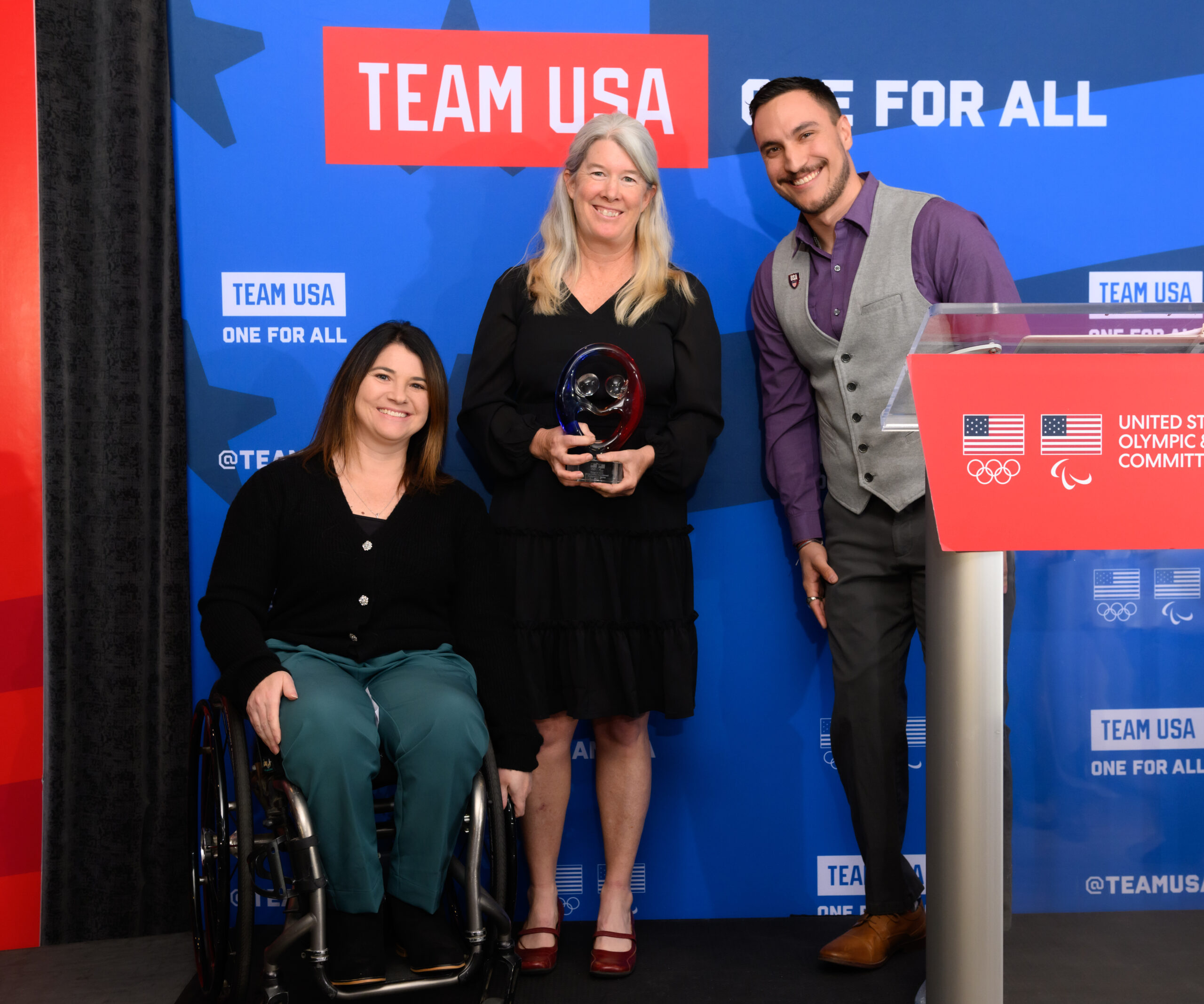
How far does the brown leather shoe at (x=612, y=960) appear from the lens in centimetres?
211

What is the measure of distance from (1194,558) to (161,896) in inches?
91.3

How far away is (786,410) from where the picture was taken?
2.34 m

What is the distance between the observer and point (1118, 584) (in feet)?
3.56

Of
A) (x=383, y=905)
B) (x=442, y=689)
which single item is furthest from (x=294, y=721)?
(x=383, y=905)

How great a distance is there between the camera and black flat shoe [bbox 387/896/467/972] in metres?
1.72

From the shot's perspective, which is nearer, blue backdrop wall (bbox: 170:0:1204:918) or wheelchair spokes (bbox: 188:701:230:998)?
wheelchair spokes (bbox: 188:701:230:998)

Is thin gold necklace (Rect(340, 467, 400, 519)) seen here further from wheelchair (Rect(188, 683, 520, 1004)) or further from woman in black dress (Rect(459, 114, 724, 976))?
wheelchair (Rect(188, 683, 520, 1004))

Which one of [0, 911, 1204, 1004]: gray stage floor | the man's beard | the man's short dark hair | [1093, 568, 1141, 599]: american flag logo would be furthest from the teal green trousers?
the man's short dark hair

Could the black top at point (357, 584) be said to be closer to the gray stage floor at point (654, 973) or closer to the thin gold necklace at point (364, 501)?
the thin gold necklace at point (364, 501)

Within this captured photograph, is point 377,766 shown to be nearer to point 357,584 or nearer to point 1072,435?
point 357,584

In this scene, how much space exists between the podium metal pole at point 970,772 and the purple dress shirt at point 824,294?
1.11m

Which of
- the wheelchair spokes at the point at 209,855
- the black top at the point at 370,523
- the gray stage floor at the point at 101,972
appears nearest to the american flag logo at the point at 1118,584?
the black top at the point at 370,523

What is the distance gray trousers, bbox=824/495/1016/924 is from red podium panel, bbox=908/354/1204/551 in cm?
103

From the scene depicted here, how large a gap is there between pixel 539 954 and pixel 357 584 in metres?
0.92
